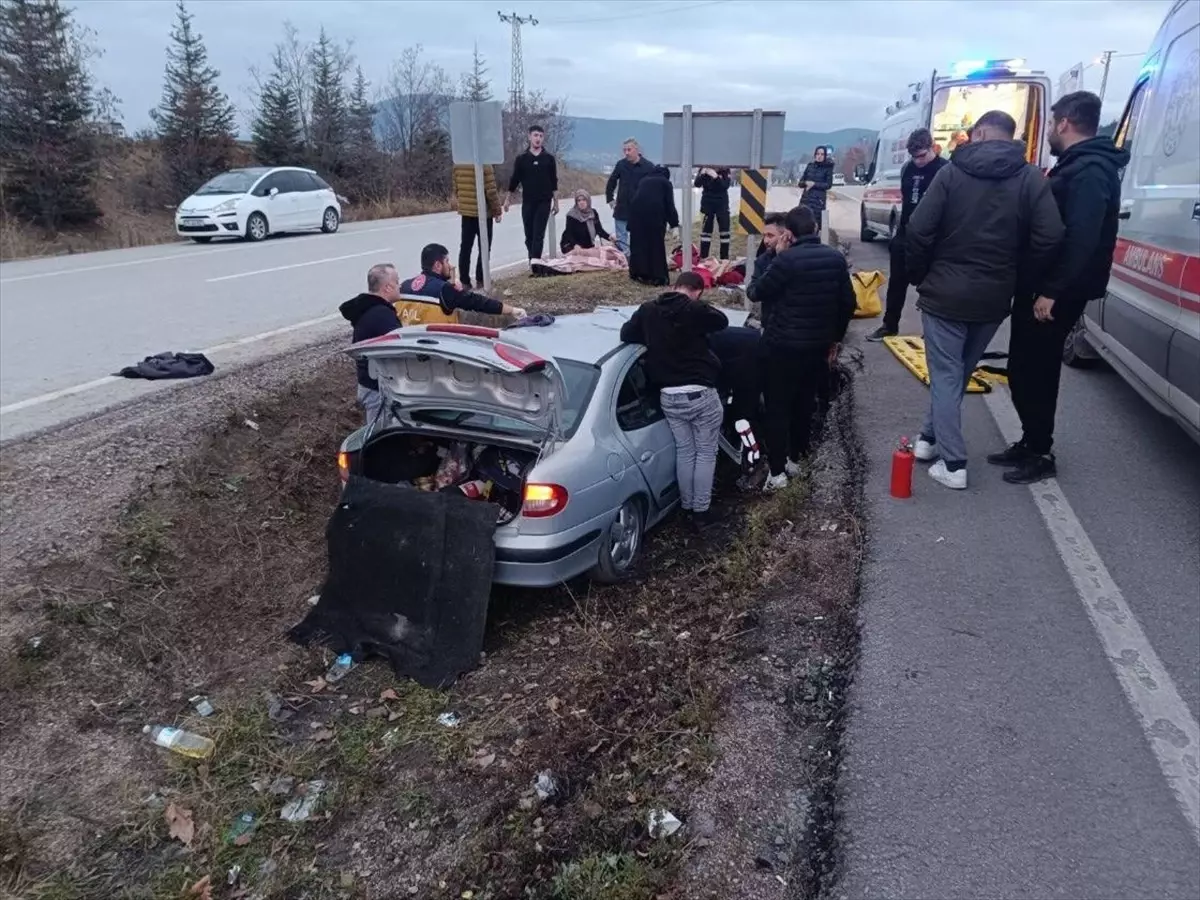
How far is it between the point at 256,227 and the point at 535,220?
32.1 ft

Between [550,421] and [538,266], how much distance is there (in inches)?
361

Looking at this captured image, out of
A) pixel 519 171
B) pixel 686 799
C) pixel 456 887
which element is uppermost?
pixel 519 171

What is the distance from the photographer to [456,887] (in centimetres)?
316

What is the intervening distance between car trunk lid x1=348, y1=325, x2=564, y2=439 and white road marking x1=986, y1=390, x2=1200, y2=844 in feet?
8.98

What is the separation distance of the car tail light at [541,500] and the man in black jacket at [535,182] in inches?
358

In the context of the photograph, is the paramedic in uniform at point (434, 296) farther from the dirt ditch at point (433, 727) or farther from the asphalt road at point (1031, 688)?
the asphalt road at point (1031, 688)

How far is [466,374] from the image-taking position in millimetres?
4902

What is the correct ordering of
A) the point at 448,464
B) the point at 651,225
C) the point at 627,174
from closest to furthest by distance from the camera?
the point at 448,464, the point at 651,225, the point at 627,174

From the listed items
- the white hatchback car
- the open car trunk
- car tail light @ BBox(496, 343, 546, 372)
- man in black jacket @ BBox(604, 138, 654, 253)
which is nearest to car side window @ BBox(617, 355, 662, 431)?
the open car trunk

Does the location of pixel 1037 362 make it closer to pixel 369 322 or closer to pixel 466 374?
pixel 466 374

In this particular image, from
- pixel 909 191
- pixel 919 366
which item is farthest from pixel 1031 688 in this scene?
pixel 909 191

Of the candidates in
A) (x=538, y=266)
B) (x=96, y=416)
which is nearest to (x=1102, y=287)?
(x=96, y=416)

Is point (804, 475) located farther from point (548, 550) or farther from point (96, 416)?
point (96, 416)

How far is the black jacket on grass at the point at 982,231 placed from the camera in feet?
15.8
